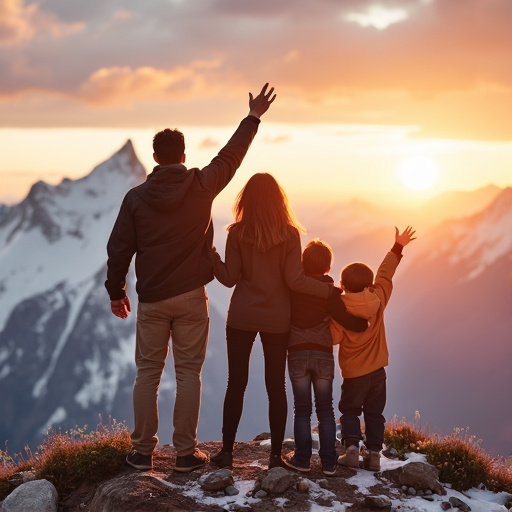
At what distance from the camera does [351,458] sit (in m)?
9.29

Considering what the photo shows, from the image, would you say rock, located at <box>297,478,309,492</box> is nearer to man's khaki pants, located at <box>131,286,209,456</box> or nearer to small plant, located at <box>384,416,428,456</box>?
man's khaki pants, located at <box>131,286,209,456</box>

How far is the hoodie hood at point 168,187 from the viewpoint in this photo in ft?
27.1

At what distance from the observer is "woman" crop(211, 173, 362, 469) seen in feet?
27.6

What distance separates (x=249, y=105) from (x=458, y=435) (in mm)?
6134

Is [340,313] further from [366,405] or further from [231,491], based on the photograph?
[231,491]

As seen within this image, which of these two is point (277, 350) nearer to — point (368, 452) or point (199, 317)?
point (199, 317)

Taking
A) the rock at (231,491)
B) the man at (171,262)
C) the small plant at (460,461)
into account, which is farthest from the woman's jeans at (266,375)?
the small plant at (460,461)

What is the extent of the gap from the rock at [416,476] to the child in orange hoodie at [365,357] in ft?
0.84

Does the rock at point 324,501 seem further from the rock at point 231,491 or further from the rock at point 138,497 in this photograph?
the rock at point 138,497

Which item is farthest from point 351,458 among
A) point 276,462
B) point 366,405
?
point 276,462

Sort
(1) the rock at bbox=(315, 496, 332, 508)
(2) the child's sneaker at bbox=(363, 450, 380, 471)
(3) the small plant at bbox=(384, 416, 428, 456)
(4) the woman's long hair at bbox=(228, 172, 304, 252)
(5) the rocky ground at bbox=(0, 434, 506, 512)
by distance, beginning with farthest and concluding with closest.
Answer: (3) the small plant at bbox=(384, 416, 428, 456)
(2) the child's sneaker at bbox=(363, 450, 380, 471)
(4) the woman's long hair at bbox=(228, 172, 304, 252)
(1) the rock at bbox=(315, 496, 332, 508)
(5) the rocky ground at bbox=(0, 434, 506, 512)

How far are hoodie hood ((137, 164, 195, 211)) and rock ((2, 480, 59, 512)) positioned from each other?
13.0 feet

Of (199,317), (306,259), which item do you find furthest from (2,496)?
(306,259)

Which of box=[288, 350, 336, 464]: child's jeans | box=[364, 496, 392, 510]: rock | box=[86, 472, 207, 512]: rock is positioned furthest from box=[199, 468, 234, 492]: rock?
box=[364, 496, 392, 510]: rock
